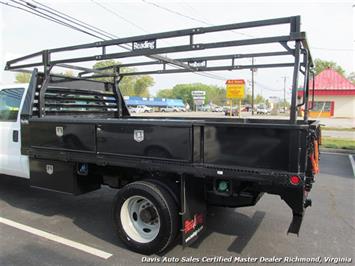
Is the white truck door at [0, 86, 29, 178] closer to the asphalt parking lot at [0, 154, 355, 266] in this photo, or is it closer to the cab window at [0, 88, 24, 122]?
the cab window at [0, 88, 24, 122]

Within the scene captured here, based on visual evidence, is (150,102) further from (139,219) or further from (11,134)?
(139,219)

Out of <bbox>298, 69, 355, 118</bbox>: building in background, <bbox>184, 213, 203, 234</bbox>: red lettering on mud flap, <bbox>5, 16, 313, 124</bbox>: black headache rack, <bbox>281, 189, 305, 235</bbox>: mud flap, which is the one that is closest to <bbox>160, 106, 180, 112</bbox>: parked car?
<bbox>298, 69, 355, 118</bbox>: building in background

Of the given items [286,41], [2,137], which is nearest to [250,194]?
[286,41]

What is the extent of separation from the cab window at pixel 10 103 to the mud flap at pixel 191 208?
129 inches

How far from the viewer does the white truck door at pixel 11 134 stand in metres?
5.16

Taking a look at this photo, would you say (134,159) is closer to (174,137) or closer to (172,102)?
(174,137)

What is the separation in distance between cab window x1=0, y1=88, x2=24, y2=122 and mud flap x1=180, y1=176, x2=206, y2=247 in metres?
3.28

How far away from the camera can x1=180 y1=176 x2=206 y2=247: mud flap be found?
138 inches

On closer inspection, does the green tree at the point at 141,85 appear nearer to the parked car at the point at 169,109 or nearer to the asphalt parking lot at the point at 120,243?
the parked car at the point at 169,109

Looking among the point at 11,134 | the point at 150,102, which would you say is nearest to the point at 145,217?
the point at 11,134

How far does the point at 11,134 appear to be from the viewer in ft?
17.4

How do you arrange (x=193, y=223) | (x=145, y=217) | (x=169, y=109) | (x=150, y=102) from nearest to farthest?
(x=193, y=223) < (x=145, y=217) < (x=150, y=102) < (x=169, y=109)

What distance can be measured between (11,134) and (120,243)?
2.71 meters

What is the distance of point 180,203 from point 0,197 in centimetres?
399
